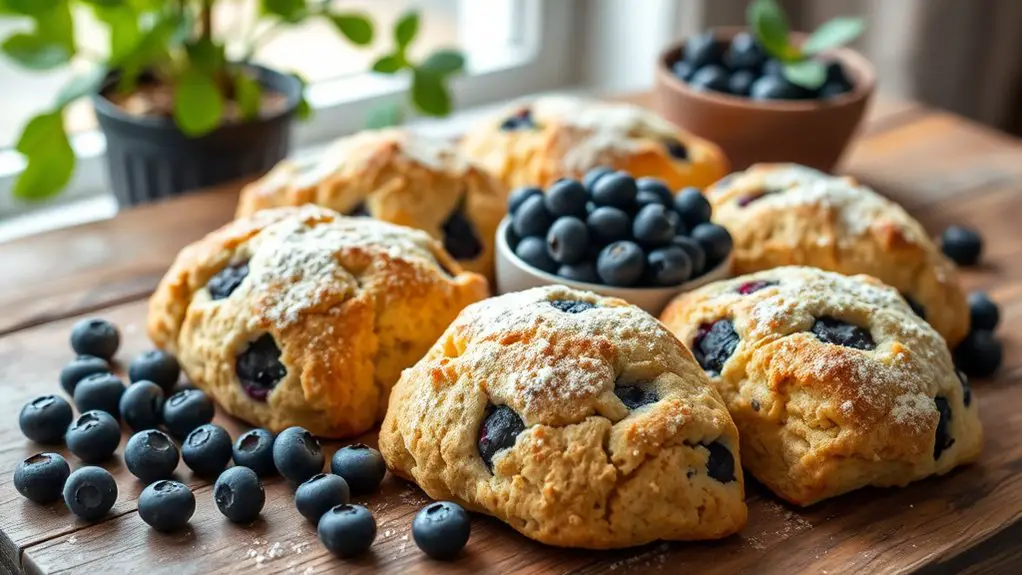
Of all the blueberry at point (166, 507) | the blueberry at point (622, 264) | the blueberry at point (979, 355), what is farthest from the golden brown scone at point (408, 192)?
the blueberry at point (979, 355)

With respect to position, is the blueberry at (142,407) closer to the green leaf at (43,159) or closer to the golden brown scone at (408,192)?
the golden brown scone at (408,192)

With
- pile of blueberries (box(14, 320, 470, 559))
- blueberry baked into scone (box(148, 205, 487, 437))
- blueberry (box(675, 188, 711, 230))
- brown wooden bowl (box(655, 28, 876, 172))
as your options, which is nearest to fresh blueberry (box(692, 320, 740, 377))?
blueberry (box(675, 188, 711, 230))

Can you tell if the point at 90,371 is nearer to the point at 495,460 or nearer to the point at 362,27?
the point at 495,460

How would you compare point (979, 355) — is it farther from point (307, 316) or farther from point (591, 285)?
point (307, 316)

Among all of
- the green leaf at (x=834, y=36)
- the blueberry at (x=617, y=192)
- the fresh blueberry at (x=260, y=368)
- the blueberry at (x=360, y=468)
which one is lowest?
the blueberry at (x=360, y=468)

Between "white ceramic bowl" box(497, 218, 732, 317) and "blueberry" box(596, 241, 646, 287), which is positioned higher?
"blueberry" box(596, 241, 646, 287)

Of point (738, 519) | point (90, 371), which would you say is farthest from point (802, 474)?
point (90, 371)

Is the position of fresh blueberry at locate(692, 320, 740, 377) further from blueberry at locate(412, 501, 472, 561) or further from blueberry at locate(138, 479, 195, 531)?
blueberry at locate(138, 479, 195, 531)
